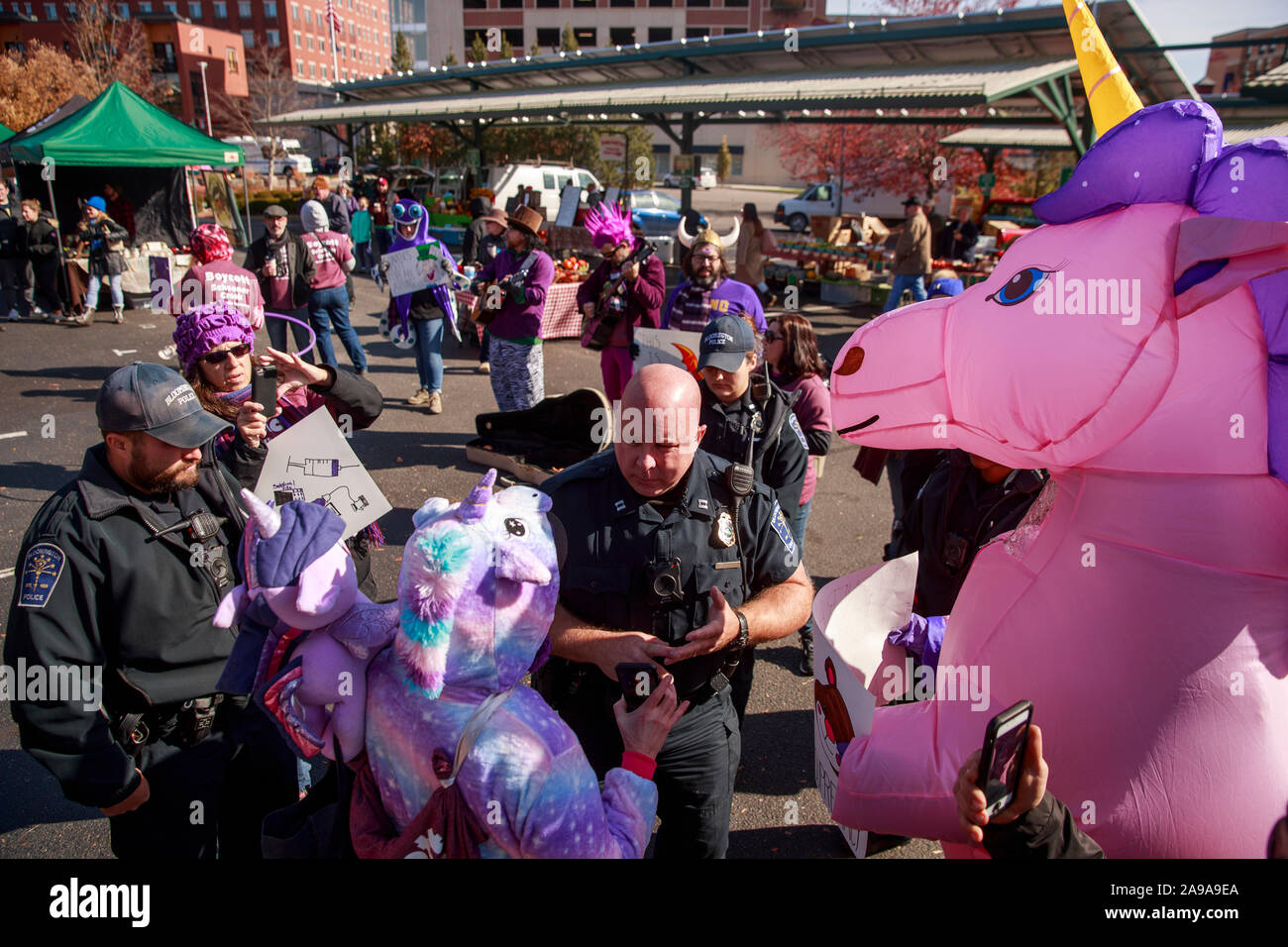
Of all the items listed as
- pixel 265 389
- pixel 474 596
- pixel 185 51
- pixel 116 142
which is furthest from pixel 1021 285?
pixel 185 51

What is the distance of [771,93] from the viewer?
1280 centimetres

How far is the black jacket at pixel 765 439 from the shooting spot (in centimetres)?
395

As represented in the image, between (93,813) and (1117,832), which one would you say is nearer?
(1117,832)

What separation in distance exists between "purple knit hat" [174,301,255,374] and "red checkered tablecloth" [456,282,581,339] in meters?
8.54

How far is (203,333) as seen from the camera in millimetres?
3438

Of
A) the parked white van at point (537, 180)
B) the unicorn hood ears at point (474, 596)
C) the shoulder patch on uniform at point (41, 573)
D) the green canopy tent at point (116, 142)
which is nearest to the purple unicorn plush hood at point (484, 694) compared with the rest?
the unicorn hood ears at point (474, 596)

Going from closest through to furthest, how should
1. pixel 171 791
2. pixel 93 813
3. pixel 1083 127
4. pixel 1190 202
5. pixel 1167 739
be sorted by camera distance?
pixel 1167 739 < pixel 1190 202 < pixel 171 791 < pixel 93 813 < pixel 1083 127

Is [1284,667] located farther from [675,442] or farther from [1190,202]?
[675,442]

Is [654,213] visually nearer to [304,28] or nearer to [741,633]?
[741,633]

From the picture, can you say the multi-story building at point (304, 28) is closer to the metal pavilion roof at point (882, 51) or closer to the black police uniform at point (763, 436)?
the metal pavilion roof at point (882, 51)

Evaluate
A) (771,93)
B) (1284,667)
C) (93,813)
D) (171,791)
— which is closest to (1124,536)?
(1284,667)

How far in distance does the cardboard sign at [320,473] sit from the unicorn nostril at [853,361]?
2030 mm

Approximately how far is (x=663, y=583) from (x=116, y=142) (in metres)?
14.4
